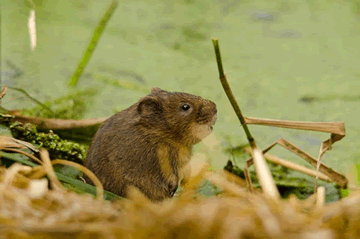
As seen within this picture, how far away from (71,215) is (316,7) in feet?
20.2

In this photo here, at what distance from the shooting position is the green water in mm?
4367

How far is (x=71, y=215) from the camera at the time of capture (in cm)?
130

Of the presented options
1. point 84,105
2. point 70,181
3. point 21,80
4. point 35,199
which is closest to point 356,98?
point 84,105

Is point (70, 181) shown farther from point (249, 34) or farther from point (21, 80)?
point (249, 34)

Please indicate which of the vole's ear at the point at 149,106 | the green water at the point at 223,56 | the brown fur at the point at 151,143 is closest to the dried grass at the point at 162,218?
the brown fur at the point at 151,143

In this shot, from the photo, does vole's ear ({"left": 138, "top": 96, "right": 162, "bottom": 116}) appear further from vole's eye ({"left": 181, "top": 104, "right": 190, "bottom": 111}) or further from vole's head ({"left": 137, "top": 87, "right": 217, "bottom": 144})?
vole's eye ({"left": 181, "top": 104, "right": 190, "bottom": 111})

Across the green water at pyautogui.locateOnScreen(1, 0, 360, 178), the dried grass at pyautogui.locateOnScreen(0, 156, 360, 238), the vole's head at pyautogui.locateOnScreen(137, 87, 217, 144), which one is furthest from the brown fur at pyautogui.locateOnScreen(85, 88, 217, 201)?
the green water at pyautogui.locateOnScreen(1, 0, 360, 178)

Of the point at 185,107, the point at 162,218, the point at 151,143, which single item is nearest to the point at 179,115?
the point at 185,107

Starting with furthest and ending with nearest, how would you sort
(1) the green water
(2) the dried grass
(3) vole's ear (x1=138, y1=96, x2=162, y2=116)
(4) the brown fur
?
(1) the green water, (3) vole's ear (x1=138, y1=96, x2=162, y2=116), (4) the brown fur, (2) the dried grass

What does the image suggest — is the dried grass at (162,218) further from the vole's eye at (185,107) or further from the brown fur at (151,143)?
the vole's eye at (185,107)

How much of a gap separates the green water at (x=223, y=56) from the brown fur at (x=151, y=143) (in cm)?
103

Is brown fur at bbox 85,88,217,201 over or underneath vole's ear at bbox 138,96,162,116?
underneath

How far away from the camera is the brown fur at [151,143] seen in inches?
85.7

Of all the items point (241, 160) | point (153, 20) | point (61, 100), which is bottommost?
point (241, 160)
